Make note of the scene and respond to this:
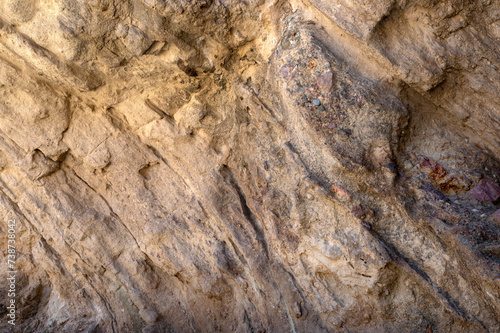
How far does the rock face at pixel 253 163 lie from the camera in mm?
2902

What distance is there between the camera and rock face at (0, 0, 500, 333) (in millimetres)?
2902

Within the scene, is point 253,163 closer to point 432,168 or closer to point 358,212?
point 358,212

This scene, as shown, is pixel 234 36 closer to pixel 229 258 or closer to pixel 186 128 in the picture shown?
pixel 186 128

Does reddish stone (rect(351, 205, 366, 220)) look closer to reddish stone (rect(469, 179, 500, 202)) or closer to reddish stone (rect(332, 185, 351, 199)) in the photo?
reddish stone (rect(332, 185, 351, 199))

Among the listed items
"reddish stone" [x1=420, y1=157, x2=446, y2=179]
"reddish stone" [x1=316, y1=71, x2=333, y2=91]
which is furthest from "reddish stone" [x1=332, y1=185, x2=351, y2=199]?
"reddish stone" [x1=316, y1=71, x2=333, y2=91]

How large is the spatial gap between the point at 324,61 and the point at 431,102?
928mm

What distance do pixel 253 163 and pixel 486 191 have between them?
1955mm

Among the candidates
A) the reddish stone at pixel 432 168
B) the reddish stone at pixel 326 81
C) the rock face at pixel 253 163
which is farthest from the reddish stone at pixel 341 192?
the reddish stone at pixel 326 81

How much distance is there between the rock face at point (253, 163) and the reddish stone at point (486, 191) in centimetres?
1

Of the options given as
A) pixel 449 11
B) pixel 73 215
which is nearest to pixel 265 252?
pixel 73 215

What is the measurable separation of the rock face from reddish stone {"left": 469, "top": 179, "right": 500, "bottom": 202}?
0.04 ft

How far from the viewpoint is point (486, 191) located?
2.88 metres

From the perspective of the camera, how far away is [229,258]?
397 centimetres

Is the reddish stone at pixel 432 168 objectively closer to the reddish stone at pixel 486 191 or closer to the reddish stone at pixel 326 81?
the reddish stone at pixel 486 191
